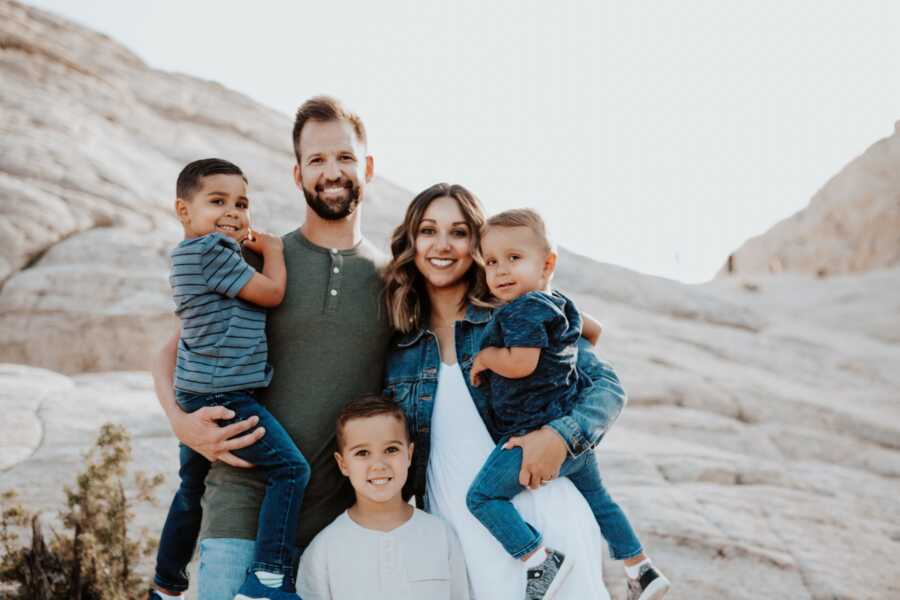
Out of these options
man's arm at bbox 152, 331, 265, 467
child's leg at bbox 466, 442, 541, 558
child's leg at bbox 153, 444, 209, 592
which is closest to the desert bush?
child's leg at bbox 153, 444, 209, 592

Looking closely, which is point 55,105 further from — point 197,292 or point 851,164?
point 851,164

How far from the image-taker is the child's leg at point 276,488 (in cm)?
305

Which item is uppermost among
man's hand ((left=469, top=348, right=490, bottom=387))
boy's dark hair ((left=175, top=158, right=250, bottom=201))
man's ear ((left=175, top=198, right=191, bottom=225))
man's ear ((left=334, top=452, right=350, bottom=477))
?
boy's dark hair ((left=175, top=158, right=250, bottom=201))

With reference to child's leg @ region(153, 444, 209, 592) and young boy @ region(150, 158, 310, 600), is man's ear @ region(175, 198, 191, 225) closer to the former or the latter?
young boy @ region(150, 158, 310, 600)

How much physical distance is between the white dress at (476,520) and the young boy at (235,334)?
2.09ft

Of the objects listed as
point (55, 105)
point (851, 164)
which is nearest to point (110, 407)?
point (55, 105)

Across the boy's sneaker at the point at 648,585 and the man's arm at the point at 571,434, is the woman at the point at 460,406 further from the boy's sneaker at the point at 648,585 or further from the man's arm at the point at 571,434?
the boy's sneaker at the point at 648,585

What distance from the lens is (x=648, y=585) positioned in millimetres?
3426

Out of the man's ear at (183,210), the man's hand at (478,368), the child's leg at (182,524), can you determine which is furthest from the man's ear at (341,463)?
the man's ear at (183,210)

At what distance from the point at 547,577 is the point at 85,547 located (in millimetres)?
3843

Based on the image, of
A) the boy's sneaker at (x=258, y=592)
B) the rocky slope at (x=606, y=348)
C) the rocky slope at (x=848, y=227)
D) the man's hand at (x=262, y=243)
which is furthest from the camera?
the rocky slope at (x=848, y=227)

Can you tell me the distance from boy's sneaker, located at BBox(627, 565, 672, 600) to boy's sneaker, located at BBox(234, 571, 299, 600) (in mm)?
1547

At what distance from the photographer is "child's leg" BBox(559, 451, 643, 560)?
353 centimetres

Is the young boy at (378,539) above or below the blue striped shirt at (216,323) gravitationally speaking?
below
